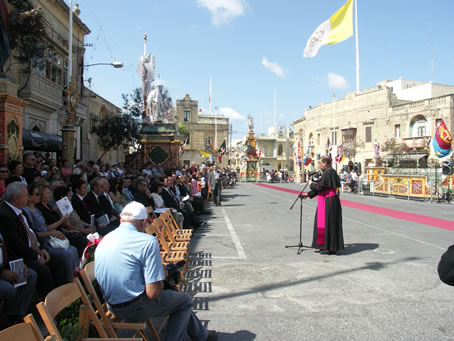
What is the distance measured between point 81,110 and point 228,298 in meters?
19.9

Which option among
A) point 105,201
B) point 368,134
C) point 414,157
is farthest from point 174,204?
point 368,134

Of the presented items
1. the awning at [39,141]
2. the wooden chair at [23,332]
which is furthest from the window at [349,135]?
the wooden chair at [23,332]

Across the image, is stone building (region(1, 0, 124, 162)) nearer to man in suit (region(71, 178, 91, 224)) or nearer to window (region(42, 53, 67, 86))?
window (region(42, 53, 67, 86))

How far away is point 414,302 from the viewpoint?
15.2ft

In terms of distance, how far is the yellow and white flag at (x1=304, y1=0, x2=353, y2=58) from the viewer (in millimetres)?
16047

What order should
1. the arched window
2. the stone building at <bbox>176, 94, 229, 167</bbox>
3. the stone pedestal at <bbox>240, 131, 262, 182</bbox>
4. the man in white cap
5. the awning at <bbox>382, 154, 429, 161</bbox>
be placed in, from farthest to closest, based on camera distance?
the stone building at <bbox>176, 94, 229, 167</bbox>, the stone pedestal at <bbox>240, 131, 262, 182</bbox>, the arched window, the awning at <bbox>382, 154, 429, 161</bbox>, the man in white cap

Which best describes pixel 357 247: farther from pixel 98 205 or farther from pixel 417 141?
pixel 417 141

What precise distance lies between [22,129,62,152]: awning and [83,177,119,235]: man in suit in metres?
9.17

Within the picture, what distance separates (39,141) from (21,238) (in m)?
12.7

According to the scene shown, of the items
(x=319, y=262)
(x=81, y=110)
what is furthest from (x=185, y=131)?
(x=319, y=262)

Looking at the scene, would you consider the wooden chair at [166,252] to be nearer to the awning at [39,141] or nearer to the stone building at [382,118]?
the awning at [39,141]

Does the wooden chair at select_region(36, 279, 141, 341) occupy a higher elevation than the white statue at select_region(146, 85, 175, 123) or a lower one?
lower

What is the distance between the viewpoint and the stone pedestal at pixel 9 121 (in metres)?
8.26

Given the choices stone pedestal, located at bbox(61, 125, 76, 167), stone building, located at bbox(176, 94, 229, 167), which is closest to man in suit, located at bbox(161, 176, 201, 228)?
stone pedestal, located at bbox(61, 125, 76, 167)
